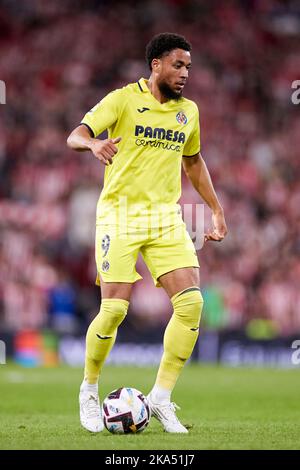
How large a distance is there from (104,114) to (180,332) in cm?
157

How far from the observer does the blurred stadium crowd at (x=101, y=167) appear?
57.3ft

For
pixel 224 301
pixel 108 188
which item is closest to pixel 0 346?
pixel 224 301

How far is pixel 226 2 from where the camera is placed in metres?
22.8

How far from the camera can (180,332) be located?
711cm

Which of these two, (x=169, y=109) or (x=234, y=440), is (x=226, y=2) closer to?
(x=169, y=109)

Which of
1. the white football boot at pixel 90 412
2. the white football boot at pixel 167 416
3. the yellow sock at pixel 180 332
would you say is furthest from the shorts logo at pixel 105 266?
the white football boot at pixel 167 416

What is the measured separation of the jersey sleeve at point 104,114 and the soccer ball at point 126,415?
181 cm

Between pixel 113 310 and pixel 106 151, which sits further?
pixel 113 310

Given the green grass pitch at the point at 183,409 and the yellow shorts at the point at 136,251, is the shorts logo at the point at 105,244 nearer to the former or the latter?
the yellow shorts at the point at 136,251

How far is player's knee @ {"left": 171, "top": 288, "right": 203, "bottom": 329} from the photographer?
704 cm

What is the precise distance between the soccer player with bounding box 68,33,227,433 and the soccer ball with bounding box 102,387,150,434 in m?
0.13

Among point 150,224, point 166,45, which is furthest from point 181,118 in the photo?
point 150,224

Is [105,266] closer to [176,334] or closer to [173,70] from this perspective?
[176,334]

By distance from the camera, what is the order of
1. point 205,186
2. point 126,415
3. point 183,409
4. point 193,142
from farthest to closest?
point 183,409, point 205,186, point 193,142, point 126,415
